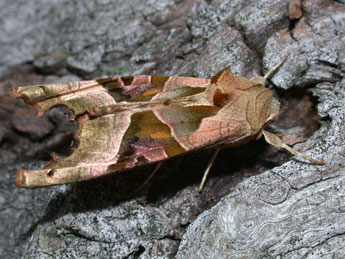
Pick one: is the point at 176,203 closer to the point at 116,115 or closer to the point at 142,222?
the point at 142,222

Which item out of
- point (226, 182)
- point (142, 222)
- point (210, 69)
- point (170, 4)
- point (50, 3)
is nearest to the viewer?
point (142, 222)

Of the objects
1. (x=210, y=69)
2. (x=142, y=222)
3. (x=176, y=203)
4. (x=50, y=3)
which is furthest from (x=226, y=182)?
(x=50, y=3)

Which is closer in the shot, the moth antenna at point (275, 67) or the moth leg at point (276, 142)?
the moth leg at point (276, 142)

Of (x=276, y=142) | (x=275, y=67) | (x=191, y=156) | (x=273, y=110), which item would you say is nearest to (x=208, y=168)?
(x=191, y=156)

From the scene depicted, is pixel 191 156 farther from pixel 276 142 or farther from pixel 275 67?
pixel 275 67

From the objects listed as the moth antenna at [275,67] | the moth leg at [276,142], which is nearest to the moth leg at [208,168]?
the moth leg at [276,142]

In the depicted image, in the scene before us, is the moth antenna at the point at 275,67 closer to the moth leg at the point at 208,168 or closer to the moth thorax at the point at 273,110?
the moth thorax at the point at 273,110
